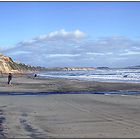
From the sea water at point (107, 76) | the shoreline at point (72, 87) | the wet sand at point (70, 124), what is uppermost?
the sea water at point (107, 76)

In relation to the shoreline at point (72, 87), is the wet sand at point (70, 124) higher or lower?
lower

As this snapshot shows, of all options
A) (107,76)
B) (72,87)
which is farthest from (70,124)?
(107,76)

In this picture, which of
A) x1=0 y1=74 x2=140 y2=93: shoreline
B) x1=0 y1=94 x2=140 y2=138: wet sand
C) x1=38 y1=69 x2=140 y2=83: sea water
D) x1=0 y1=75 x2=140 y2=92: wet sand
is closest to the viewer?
x1=0 y1=94 x2=140 y2=138: wet sand

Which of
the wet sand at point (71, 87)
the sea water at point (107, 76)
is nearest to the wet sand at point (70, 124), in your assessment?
the wet sand at point (71, 87)

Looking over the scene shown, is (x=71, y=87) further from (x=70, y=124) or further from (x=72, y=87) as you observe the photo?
(x=70, y=124)

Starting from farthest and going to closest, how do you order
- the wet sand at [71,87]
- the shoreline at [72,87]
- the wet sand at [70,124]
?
the wet sand at [71,87]
the shoreline at [72,87]
the wet sand at [70,124]

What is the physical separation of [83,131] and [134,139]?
1648 mm

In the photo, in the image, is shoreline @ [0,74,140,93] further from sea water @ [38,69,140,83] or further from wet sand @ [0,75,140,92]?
sea water @ [38,69,140,83]

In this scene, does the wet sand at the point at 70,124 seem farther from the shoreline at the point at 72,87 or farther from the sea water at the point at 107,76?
the sea water at the point at 107,76

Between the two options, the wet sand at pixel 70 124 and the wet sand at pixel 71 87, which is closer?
the wet sand at pixel 70 124

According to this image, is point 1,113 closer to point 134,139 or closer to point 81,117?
point 81,117

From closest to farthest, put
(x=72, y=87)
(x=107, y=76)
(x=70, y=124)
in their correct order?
(x=70, y=124) < (x=72, y=87) < (x=107, y=76)

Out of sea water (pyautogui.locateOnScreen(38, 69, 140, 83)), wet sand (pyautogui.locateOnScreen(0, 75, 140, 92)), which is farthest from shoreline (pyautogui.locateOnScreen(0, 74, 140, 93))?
sea water (pyautogui.locateOnScreen(38, 69, 140, 83))

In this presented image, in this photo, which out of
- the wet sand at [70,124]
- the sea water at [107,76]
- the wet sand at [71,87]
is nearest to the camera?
the wet sand at [70,124]
